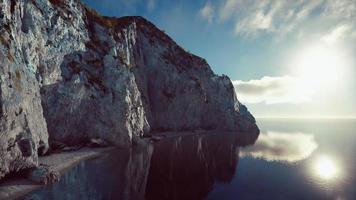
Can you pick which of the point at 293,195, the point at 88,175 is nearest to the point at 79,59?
the point at 88,175

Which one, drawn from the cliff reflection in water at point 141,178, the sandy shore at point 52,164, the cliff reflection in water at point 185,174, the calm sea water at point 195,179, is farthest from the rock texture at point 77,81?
the cliff reflection in water at point 185,174

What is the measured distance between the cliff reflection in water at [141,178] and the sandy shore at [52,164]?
138cm

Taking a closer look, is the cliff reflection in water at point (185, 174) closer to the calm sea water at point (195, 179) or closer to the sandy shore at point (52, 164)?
the calm sea water at point (195, 179)

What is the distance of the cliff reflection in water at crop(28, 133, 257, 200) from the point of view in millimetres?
27391

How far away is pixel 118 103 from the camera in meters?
60.7

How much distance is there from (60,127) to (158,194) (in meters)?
29.7

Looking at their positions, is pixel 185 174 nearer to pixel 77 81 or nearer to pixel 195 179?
pixel 195 179

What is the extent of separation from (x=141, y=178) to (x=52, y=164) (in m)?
13.0

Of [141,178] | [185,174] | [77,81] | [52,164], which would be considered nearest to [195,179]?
[185,174]

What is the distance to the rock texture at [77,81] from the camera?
95.3ft

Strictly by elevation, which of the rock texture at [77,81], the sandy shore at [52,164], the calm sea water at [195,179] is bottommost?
the calm sea water at [195,179]

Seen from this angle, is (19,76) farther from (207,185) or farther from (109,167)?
(207,185)

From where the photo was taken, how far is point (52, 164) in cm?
3547

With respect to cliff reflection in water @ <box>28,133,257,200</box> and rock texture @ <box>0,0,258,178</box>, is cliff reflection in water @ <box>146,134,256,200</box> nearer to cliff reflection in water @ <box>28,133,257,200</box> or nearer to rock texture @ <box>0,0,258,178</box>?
cliff reflection in water @ <box>28,133,257,200</box>
